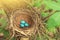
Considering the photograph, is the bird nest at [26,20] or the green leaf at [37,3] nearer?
the bird nest at [26,20]

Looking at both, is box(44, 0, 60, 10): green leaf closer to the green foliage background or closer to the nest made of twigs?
the green foliage background

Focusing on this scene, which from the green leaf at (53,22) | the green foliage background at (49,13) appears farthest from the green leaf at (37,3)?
the green leaf at (53,22)

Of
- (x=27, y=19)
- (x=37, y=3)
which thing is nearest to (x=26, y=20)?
(x=27, y=19)

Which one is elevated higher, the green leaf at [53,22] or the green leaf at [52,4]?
the green leaf at [52,4]

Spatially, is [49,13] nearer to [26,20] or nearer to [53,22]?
[53,22]

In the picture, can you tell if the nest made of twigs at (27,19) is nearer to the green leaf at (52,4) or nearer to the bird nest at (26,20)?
the bird nest at (26,20)

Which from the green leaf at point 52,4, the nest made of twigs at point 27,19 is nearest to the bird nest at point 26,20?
the nest made of twigs at point 27,19

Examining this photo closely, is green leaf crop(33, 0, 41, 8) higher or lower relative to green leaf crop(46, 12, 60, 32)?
higher

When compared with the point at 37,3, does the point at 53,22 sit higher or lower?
lower

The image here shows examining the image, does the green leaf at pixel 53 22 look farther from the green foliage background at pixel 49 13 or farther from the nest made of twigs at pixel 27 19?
the nest made of twigs at pixel 27 19

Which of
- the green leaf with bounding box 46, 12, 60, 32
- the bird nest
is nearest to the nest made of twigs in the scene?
the bird nest

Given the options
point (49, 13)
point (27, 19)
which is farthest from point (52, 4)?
point (27, 19)

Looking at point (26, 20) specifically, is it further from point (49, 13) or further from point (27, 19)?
point (49, 13)

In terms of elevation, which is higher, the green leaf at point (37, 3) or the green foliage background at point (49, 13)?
Result: the green leaf at point (37, 3)
